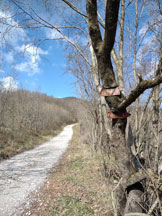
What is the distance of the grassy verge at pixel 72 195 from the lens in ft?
9.94

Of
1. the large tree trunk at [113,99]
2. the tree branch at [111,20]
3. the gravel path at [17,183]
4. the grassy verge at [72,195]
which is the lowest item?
the grassy verge at [72,195]

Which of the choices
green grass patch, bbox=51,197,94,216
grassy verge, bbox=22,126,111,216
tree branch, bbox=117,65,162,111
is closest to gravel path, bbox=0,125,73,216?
grassy verge, bbox=22,126,111,216

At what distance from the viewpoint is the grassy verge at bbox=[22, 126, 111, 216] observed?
3029 mm

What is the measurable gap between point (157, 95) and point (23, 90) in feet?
65.3

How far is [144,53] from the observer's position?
130 inches

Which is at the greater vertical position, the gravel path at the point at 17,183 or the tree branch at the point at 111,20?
the tree branch at the point at 111,20

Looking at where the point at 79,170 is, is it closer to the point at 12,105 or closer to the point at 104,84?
the point at 104,84

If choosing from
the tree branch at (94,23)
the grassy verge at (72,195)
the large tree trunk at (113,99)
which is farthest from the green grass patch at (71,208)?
the tree branch at (94,23)

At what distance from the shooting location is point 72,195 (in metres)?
3.72

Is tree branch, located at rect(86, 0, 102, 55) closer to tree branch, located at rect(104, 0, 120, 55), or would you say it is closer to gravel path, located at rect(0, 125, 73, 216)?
tree branch, located at rect(104, 0, 120, 55)

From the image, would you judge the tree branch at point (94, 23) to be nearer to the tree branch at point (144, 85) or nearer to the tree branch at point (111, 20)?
the tree branch at point (111, 20)

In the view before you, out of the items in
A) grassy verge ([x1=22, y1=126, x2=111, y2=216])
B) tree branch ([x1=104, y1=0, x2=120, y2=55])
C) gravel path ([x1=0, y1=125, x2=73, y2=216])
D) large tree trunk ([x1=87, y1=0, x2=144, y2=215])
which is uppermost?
tree branch ([x1=104, y1=0, x2=120, y2=55])

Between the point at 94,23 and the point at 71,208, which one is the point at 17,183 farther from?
the point at 94,23

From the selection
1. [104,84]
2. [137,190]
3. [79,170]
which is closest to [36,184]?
[79,170]
